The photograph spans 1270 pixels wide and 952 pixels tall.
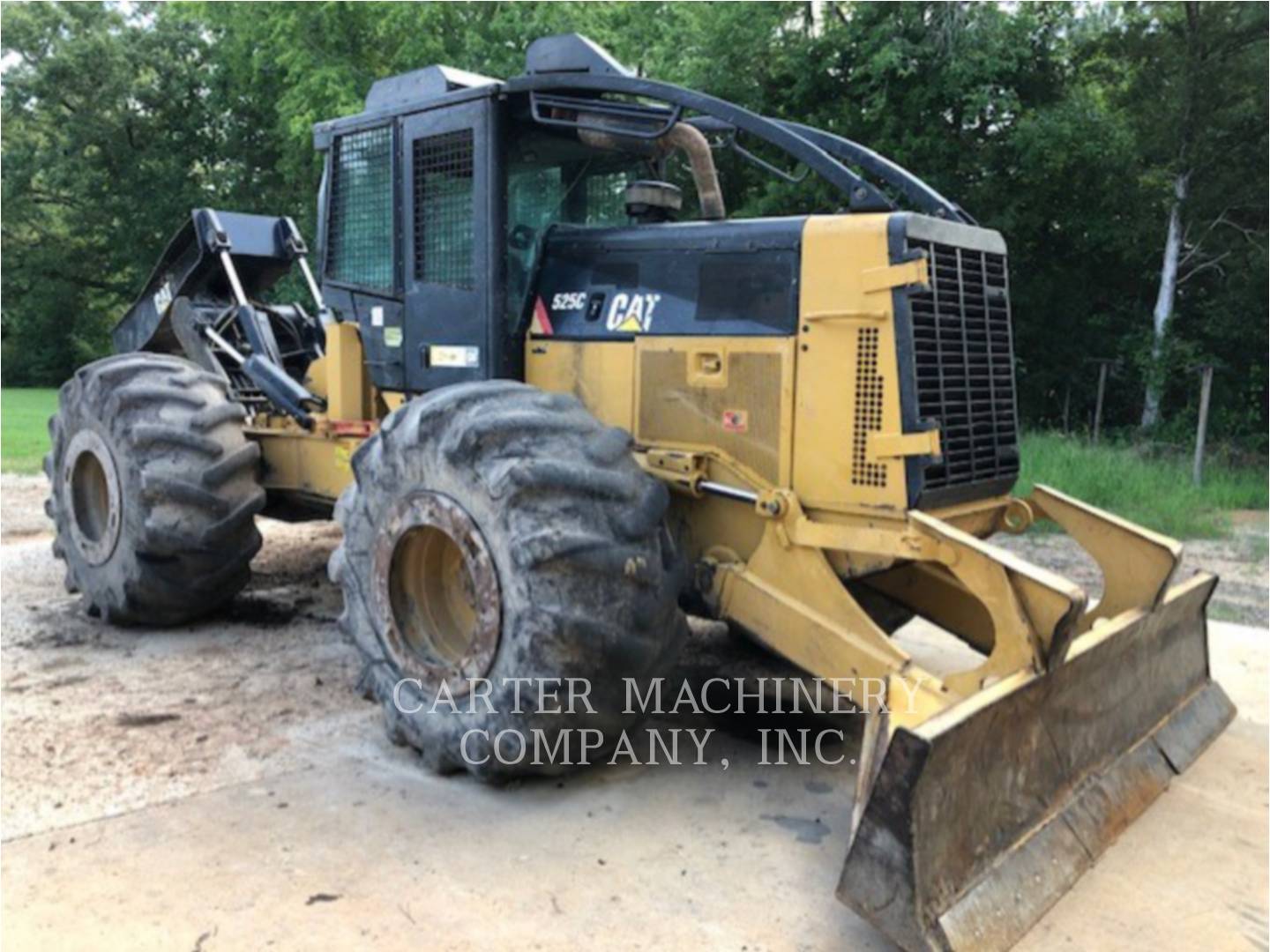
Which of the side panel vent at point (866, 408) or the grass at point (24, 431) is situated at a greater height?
the side panel vent at point (866, 408)

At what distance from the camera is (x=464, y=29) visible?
59.0ft

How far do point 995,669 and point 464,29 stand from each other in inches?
674

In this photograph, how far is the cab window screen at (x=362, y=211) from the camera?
5.21 metres

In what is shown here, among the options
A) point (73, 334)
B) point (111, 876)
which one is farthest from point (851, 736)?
point (73, 334)

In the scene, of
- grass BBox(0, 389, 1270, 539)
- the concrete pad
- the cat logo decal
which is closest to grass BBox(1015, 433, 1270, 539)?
grass BBox(0, 389, 1270, 539)

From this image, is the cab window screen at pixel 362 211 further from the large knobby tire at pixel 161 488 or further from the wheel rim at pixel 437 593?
the wheel rim at pixel 437 593

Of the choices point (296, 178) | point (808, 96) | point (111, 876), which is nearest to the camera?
point (111, 876)

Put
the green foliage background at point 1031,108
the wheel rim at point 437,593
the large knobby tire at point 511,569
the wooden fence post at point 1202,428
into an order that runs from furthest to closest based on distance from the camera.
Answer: the green foliage background at point 1031,108 → the wooden fence post at point 1202,428 → the wheel rim at point 437,593 → the large knobby tire at point 511,569

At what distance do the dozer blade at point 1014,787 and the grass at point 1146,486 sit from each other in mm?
5857

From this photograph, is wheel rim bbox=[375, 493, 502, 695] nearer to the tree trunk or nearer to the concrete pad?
the concrete pad

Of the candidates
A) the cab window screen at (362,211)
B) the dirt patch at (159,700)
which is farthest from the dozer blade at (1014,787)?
the cab window screen at (362,211)

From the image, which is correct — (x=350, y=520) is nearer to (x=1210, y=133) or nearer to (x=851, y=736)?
(x=851, y=736)

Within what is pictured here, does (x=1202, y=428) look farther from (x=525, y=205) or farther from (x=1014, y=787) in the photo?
(x=1014, y=787)

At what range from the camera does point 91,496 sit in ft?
20.4
